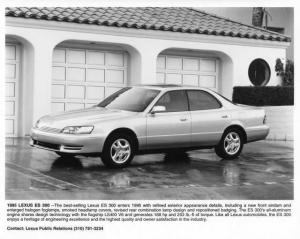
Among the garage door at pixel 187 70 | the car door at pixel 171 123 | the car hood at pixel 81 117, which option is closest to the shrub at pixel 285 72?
the garage door at pixel 187 70

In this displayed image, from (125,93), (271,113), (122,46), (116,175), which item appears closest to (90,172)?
(116,175)

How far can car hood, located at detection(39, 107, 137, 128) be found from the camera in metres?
9.83

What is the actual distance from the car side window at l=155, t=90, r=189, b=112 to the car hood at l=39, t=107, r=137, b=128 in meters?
0.68

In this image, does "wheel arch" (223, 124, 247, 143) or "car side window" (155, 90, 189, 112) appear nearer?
"car side window" (155, 90, 189, 112)

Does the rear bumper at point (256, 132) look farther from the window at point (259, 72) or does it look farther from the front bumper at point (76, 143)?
the window at point (259, 72)

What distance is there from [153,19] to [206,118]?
6455 millimetres

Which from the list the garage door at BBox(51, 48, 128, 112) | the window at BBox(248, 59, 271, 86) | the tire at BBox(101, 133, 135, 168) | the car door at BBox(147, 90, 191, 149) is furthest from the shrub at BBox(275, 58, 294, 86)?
the tire at BBox(101, 133, 135, 168)

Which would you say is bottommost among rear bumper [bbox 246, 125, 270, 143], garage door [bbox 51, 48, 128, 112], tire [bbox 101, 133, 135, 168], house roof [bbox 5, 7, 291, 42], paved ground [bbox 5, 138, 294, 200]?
paved ground [bbox 5, 138, 294, 200]

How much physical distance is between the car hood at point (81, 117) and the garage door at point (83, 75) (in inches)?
212

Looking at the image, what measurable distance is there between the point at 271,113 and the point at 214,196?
876 cm

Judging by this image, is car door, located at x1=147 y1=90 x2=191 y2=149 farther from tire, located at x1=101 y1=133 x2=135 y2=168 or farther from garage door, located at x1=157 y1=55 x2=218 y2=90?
garage door, located at x1=157 y1=55 x2=218 y2=90

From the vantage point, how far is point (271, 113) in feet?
55.2

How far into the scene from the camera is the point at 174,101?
35.8ft

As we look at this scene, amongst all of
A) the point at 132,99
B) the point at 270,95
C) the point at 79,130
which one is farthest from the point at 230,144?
the point at 270,95
